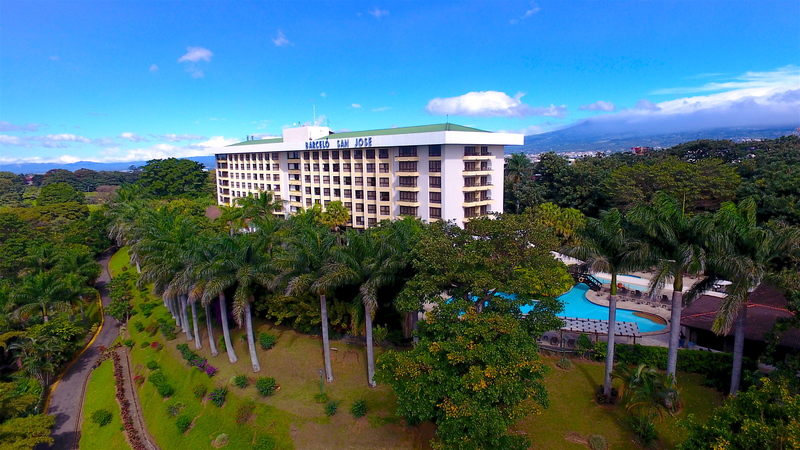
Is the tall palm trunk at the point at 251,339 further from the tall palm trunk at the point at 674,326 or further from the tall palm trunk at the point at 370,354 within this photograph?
the tall palm trunk at the point at 674,326

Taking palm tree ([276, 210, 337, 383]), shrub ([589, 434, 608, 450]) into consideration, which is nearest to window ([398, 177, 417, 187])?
palm tree ([276, 210, 337, 383])

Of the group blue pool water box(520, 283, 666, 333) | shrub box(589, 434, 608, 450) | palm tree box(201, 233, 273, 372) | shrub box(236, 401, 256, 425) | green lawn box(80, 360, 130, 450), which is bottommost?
green lawn box(80, 360, 130, 450)

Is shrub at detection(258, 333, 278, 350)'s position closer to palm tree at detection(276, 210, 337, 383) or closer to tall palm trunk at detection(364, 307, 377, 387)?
palm tree at detection(276, 210, 337, 383)

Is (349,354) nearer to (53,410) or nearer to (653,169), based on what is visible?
(53,410)

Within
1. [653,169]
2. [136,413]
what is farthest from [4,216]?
[653,169]

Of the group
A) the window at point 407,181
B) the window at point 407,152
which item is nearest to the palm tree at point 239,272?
the window at point 407,181

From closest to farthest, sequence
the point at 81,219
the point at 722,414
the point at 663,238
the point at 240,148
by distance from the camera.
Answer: the point at 722,414 → the point at 663,238 → the point at 81,219 → the point at 240,148

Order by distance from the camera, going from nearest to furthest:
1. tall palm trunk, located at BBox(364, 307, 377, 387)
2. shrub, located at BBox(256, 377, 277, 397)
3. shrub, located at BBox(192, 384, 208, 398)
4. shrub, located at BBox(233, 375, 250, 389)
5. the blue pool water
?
tall palm trunk, located at BBox(364, 307, 377, 387)
shrub, located at BBox(256, 377, 277, 397)
shrub, located at BBox(233, 375, 250, 389)
shrub, located at BBox(192, 384, 208, 398)
the blue pool water
